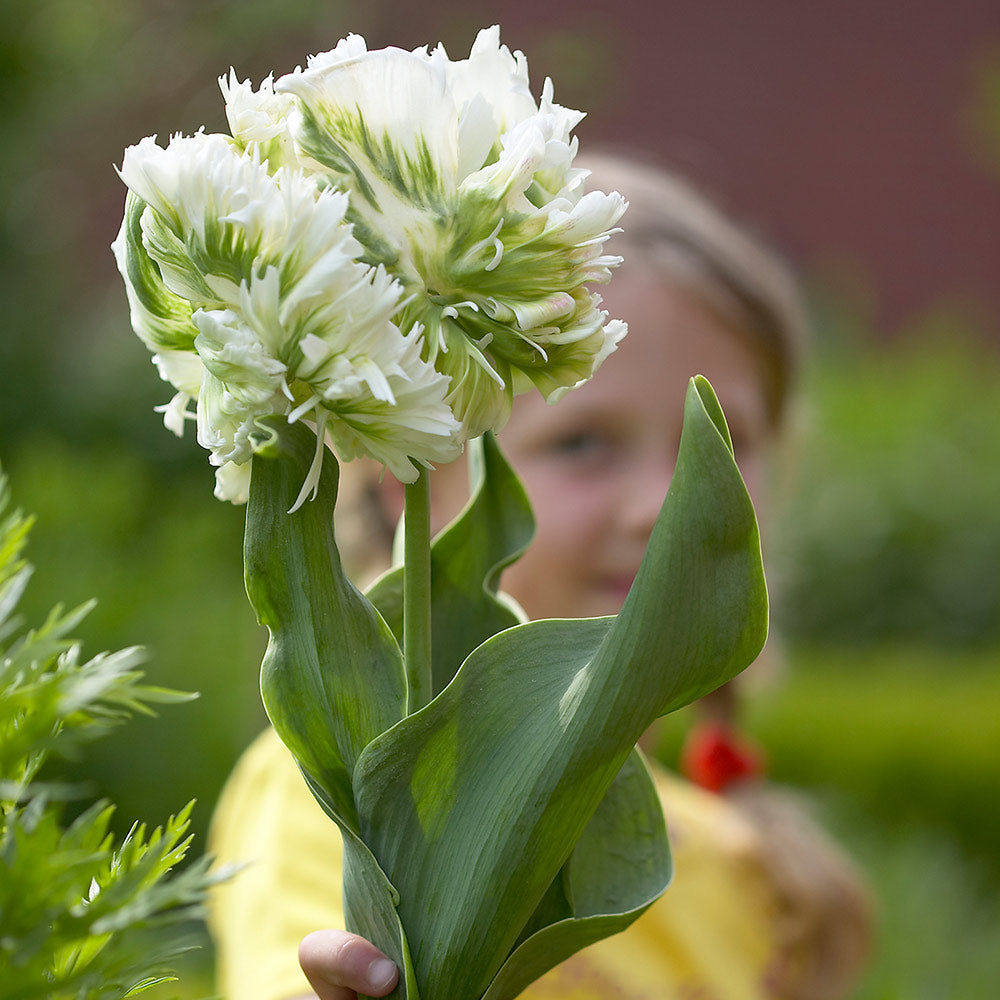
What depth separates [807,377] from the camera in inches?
72.6

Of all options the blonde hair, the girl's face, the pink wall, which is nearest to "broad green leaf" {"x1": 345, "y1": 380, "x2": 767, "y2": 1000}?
the girl's face

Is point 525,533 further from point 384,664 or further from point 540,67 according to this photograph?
point 540,67

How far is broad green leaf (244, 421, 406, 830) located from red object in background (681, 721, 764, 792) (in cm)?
116

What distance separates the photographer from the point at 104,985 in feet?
1.06

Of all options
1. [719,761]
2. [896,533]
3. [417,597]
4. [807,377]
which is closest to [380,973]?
[417,597]

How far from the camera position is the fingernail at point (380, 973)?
38cm

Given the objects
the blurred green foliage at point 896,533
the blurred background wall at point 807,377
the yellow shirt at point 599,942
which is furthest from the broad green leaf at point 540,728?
the blurred green foliage at point 896,533

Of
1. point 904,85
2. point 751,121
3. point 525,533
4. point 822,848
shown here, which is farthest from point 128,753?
point 904,85

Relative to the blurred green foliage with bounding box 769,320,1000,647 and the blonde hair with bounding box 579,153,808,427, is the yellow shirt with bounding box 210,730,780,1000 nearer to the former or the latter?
the blonde hair with bounding box 579,153,808,427

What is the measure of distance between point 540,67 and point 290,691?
4.44 m

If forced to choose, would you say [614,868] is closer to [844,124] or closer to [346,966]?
[346,966]

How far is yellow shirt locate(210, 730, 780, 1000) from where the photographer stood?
96 centimetres

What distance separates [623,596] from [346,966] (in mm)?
752

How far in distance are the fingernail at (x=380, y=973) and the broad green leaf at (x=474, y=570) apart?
0.09m
